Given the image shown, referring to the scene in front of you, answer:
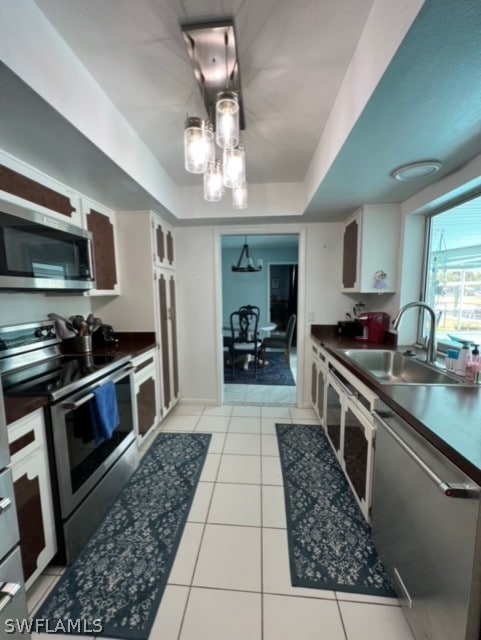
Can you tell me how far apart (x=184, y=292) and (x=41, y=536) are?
2405mm

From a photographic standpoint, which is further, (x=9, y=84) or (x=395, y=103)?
(x=395, y=103)

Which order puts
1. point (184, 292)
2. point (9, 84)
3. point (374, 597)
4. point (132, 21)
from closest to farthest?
point (9, 84), point (132, 21), point (374, 597), point (184, 292)

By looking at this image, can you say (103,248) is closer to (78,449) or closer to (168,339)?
(168,339)

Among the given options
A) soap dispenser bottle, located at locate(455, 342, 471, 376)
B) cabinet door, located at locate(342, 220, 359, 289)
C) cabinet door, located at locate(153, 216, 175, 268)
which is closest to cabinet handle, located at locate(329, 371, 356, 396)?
soap dispenser bottle, located at locate(455, 342, 471, 376)

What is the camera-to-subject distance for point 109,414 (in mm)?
1659

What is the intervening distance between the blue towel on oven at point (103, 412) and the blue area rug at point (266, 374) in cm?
256

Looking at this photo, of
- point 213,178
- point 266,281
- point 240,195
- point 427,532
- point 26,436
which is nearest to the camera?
point 427,532

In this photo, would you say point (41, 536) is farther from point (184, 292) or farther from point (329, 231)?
point (329, 231)

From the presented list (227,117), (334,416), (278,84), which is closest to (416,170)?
(278,84)

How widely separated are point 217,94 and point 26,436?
5.86 feet

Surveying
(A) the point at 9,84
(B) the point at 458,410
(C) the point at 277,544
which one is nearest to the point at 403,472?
(B) the point at 458,410

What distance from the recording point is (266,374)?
452cm

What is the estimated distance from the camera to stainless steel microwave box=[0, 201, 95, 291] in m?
1.33

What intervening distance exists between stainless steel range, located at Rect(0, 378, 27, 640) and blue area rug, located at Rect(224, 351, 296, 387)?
130 inches
